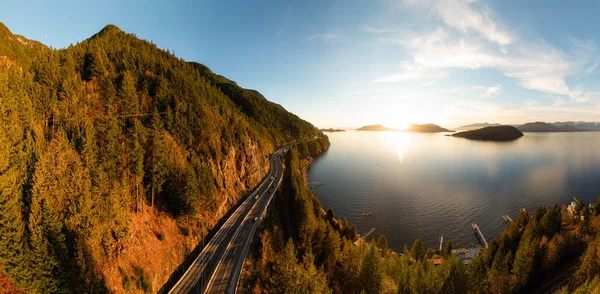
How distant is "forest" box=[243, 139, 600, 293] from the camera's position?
35406mm

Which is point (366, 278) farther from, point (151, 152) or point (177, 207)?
point (151, 152)

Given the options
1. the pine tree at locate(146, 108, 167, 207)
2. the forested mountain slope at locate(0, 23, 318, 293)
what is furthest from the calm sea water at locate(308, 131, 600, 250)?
the pine tree at locate(146, 108, 167, 207)

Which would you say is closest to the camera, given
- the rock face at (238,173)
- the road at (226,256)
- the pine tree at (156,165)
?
the road at (226,256)

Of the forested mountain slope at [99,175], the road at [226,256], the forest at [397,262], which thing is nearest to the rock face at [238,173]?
the forested mountain slope at [99,175]

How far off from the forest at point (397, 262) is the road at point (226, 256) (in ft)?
7.94

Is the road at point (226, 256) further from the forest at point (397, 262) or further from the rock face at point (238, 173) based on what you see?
the rock face at point (238, 173)

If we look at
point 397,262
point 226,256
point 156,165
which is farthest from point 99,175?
point 397,262

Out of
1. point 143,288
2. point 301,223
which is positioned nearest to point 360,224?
point 301,223

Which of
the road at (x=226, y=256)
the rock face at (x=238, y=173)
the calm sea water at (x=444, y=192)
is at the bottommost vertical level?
the calm sea water at (x=444, y=192)

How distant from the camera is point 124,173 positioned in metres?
36.5

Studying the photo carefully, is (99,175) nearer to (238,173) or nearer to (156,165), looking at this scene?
(156,165)

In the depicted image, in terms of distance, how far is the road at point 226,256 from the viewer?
3206 centimetres

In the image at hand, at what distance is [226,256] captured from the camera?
37906 mm

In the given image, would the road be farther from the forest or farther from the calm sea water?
the calm sea water
